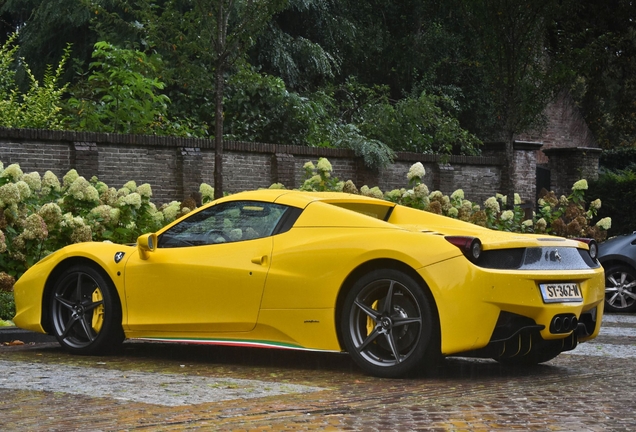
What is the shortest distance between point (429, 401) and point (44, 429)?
2.26 metres

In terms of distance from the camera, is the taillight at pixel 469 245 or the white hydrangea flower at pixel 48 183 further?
the white hydrangea flower at pixel 48 183

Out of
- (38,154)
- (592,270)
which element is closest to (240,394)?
(592,270)

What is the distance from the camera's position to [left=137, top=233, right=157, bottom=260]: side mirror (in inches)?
338

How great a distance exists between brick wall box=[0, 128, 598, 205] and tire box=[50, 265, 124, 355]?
316 inches

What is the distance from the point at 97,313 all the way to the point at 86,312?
0.36 ft

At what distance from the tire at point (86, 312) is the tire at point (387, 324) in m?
2.14

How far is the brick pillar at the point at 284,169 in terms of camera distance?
66.6 ft

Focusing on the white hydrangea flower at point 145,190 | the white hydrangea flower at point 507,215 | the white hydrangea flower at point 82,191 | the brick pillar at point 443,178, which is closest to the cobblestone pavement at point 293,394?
the white hydrangea flower at point 82,191

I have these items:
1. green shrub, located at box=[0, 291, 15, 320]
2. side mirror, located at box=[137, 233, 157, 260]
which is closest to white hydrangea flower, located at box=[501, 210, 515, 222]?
green shrub, located at box=[0, 291, 15, 320]

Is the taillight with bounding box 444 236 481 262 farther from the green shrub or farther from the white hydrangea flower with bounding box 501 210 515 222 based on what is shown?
the white hydrangea flower with bounding box 501 210 515 222

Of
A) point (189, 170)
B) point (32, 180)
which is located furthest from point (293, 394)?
point (189, 170)

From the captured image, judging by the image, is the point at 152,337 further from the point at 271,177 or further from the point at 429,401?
the point at 271,177

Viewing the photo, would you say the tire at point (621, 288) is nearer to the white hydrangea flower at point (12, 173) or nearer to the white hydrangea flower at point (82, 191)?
the white hydrangea flower at point (82, 191)

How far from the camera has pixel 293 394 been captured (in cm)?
672
